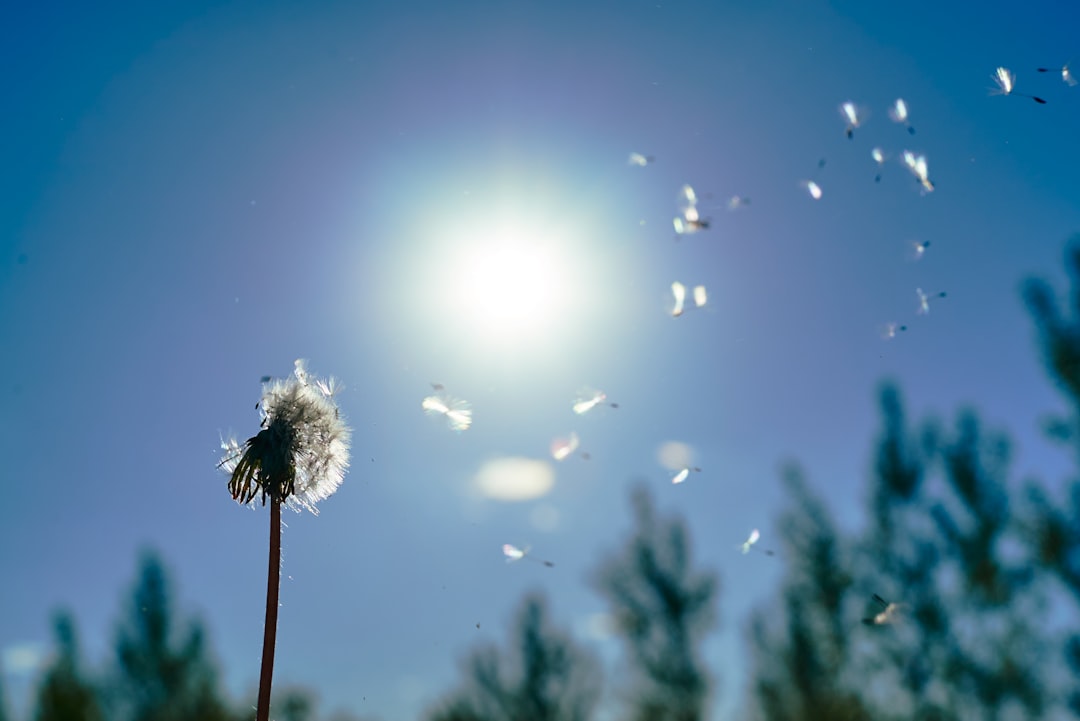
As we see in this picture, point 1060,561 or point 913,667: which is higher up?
point 1060,561

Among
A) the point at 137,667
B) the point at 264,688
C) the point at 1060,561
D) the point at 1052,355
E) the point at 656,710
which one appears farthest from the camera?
the point at 137,667

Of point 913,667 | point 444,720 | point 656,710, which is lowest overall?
point 444,720

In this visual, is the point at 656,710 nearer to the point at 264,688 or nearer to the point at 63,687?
the point at 264,688

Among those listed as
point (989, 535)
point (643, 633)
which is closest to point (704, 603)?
point (643, 633)

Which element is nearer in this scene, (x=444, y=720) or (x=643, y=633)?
(x=643, y=633)
